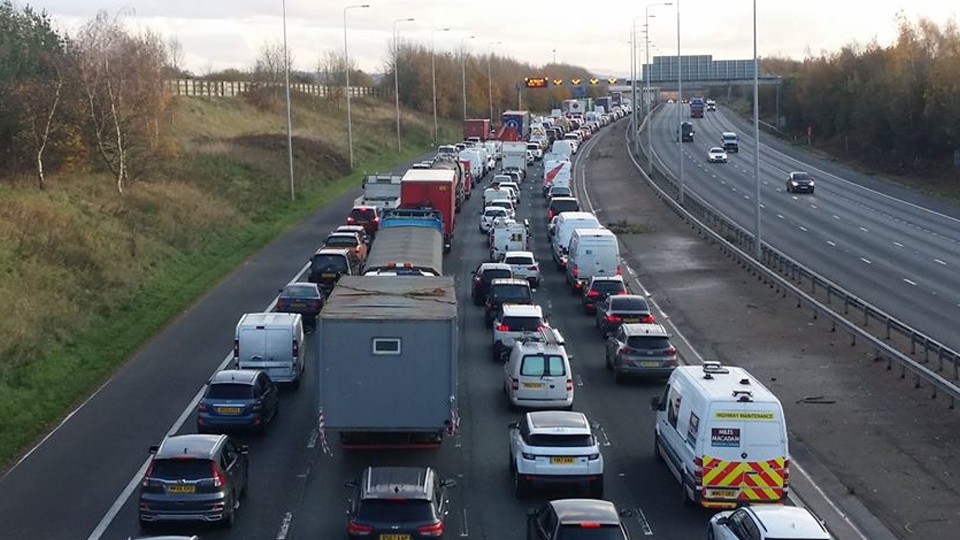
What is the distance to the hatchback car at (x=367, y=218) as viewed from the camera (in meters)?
55.7

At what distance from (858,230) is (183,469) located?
47642 mm

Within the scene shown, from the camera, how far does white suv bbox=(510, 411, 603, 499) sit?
21328 millimetres

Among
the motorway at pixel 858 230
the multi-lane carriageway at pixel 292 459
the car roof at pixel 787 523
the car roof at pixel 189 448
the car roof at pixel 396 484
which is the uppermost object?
the car roof at pixel 189 448

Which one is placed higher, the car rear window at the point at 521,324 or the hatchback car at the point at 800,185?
the hatchback car at the point at 800,185

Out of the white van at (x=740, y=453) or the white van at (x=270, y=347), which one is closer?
the white van at (x=740, y=453)

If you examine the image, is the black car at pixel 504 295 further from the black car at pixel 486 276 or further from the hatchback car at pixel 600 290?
the black car at pixel 486 276

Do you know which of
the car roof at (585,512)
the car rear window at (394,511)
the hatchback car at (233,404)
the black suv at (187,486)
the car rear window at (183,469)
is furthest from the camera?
the hatchback car at (233,404)

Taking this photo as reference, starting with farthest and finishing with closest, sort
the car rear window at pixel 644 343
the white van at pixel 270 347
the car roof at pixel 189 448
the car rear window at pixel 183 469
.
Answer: the car rear window at pixel 644 343 → the white van at pixel 270 347 → the car roof at pixel 189 448 → the car rear window at pixel 183 469

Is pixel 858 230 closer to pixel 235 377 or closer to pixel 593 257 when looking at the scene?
pixel 593 257

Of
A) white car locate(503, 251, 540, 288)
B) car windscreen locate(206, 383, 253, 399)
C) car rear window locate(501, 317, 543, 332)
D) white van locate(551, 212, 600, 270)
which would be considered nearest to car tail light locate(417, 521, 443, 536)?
car windscreen locate(206, 383, 253, 399)

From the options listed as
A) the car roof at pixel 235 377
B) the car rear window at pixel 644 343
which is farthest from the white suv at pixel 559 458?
the car rear window at pixel 644 343

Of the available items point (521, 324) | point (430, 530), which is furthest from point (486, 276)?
point (430, 530)

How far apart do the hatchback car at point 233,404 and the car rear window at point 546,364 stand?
549 centimetres

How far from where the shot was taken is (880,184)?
88.9 metres
